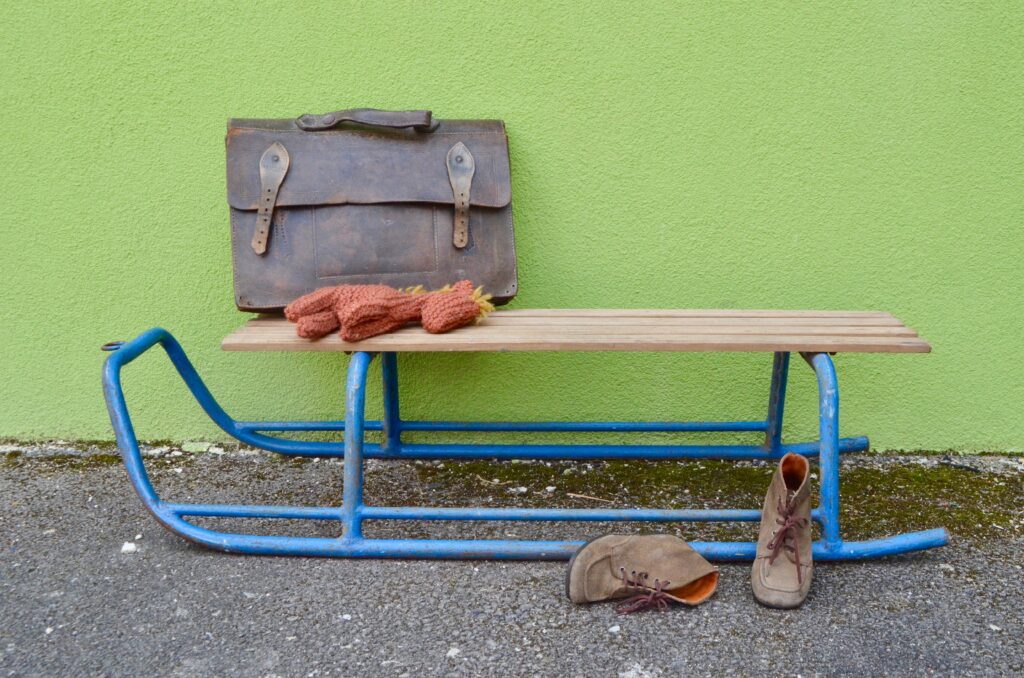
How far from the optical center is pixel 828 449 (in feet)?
6.71

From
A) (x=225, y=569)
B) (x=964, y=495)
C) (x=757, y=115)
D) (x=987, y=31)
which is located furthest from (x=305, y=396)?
(x=987, y=31)

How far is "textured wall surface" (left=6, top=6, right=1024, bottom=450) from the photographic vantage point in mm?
2525

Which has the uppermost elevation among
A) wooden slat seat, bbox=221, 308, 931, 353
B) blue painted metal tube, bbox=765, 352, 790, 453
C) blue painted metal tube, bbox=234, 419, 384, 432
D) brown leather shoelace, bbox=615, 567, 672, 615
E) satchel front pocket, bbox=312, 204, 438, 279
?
satchel front pocket, bbox=312, 204, 438, 279

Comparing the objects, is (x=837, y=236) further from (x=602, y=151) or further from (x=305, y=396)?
(x=305, y=396)

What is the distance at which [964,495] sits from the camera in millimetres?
2535

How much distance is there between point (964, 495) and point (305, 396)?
212cm

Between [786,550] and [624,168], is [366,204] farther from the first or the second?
[786,550]

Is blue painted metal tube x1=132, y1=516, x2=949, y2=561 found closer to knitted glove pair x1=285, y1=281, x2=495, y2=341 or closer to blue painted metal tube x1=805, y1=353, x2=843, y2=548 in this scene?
blue painted metal tube x1=805, y1=353, x2=843, y2=548

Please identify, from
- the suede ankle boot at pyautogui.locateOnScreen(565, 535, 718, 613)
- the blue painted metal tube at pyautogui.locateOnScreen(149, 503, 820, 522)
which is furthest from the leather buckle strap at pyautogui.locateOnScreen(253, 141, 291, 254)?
the suede ankle boot at pyautogui.locateOnScreen(565, 535, 718, 613)

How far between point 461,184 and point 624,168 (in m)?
0.52

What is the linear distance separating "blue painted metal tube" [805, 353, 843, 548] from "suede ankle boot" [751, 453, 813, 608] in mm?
82

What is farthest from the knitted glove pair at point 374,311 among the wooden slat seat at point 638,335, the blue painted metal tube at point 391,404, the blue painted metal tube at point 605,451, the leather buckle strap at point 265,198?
the blue painted metal tube at point 605,451

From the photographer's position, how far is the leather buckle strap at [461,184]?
2.49 meters

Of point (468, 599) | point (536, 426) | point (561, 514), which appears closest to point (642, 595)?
point (561, 514)
